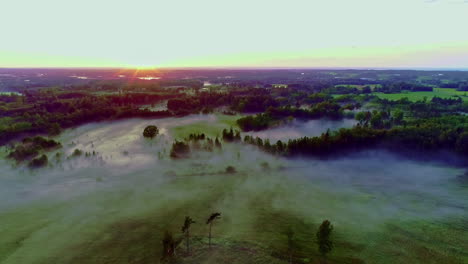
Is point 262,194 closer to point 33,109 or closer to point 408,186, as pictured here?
point 408,186

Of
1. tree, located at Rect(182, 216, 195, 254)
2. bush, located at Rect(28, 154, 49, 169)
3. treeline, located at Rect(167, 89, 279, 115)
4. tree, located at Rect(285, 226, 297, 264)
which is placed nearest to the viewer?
tree, located at Rect(285, 226, 297, 264)

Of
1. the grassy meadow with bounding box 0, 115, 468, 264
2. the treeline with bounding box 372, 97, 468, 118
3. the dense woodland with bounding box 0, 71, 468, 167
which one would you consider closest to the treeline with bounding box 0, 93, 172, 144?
the dense woodland with bounding box 0, 71, 468, 167

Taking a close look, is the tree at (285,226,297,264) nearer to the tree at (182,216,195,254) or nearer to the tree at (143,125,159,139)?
the tree at (182,216,195,254)

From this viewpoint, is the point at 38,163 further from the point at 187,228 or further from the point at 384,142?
the point at 384,142

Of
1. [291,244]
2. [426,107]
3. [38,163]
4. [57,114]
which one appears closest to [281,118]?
[426,107]

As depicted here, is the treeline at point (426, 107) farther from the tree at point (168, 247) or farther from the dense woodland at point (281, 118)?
the tree at point (168, 247)

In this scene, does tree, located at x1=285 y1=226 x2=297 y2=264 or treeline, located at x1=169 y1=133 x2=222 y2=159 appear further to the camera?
treeline, located at x1=169 y1=133 x2=222 y2=159

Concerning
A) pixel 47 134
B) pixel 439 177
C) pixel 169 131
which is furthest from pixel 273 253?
pixel 47 134

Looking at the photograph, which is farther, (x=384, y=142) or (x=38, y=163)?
(x=384, y=142)
